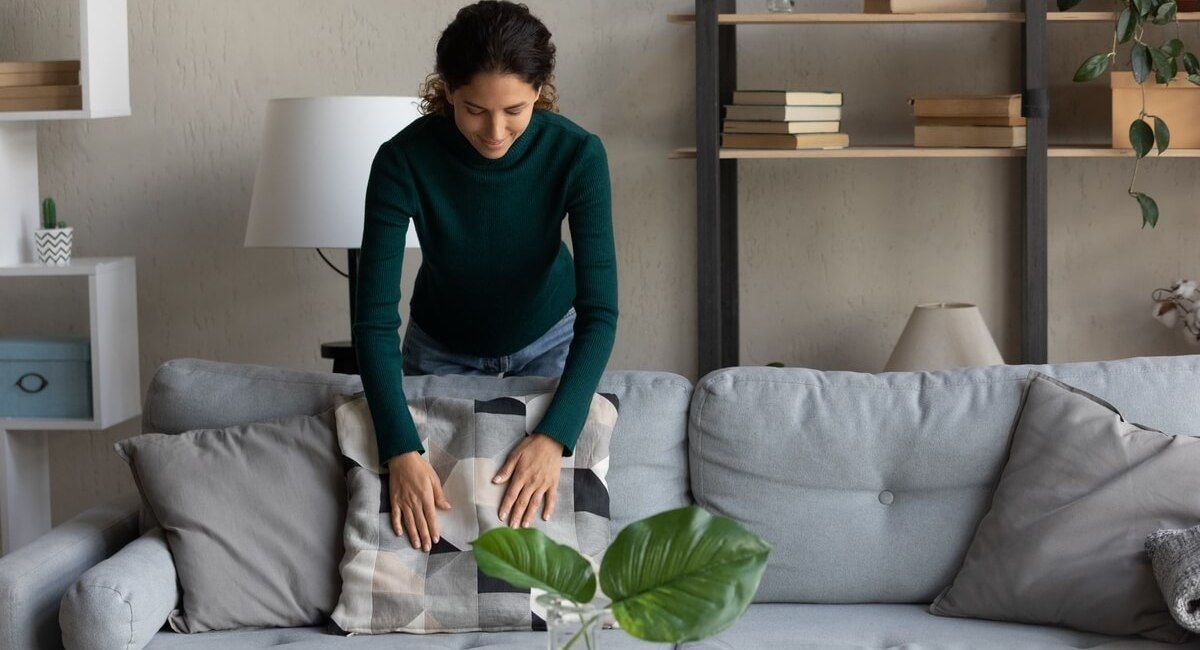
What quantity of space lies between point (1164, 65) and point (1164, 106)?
0.15 metres

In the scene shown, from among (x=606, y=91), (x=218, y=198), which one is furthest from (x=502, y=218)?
(x=218, y=198)

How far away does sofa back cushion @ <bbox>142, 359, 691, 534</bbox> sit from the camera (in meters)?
2.16

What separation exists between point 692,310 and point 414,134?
123 centimetres

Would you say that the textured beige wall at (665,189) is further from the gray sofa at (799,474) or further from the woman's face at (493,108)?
the woman's face at (493,108)

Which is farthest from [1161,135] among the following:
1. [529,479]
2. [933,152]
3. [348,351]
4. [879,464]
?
[348,351]

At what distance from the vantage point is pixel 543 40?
1916mm

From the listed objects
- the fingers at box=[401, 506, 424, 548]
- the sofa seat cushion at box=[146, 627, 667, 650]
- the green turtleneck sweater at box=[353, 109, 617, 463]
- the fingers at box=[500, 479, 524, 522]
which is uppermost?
the green turtleneck sweater at box=[353, 109, 617, 463]

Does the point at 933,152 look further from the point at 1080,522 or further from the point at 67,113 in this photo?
the point at 67,113

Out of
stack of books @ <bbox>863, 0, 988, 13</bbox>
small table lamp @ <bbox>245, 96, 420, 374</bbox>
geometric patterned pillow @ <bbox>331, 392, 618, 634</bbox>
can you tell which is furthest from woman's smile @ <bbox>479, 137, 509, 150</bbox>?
stack of books @ <bbox>863, 0, 988, 13</bbox>

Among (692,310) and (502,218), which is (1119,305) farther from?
(502,218)

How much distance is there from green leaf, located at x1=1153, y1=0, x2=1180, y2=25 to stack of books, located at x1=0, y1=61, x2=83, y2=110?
232 centimetres

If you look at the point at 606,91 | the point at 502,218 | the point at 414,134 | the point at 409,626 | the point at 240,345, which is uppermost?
the point at 606,91

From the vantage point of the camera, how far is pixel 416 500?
6.63 feet

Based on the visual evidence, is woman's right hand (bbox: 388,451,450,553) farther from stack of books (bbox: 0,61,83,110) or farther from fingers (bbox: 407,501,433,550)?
stack of books (bbox: 0,61,83,110)
